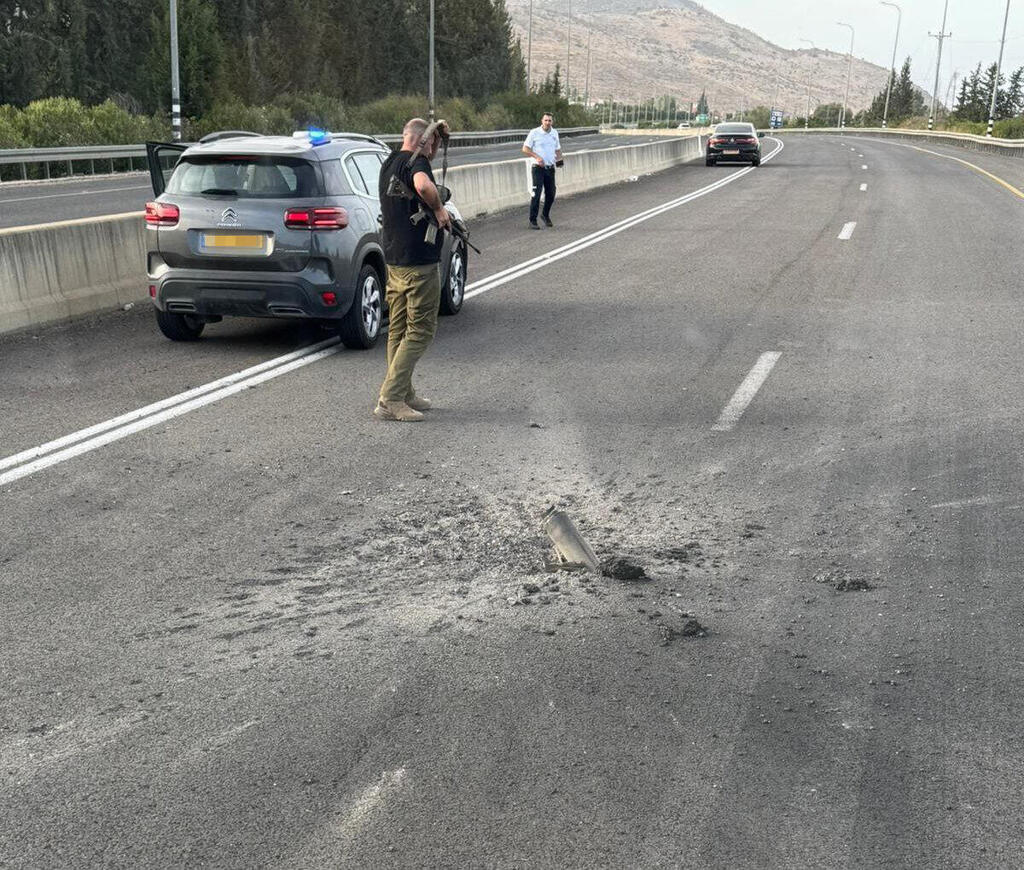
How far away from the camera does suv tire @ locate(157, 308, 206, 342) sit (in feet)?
33.4

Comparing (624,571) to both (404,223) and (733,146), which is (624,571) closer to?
(404,223)

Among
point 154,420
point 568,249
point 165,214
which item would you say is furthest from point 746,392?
point 568,249

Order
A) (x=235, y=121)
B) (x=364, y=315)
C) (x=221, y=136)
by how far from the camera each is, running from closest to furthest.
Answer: (x=364, y=315) → (x=221, y=136) → (x=235, y=121)

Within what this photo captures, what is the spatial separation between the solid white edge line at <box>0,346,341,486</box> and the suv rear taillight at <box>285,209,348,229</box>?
1044 millimetres

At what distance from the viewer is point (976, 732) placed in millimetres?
3916

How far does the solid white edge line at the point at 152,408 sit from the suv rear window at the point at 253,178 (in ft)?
4.22

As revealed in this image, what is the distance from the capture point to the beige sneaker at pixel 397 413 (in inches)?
308

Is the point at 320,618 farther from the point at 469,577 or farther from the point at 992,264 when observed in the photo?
the point at 992,264

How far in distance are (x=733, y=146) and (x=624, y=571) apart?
125 feet

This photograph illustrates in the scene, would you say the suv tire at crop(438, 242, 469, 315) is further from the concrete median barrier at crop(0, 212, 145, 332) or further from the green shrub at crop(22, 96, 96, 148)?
the green shrub at crop(22, 96, 96, 148)

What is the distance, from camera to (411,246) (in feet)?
25.8

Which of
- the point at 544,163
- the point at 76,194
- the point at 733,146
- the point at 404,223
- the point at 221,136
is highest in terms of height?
the point at 221,136

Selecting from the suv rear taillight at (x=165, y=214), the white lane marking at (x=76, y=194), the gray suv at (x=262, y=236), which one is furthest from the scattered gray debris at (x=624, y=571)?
the white lane marking at (x=76, y=194)

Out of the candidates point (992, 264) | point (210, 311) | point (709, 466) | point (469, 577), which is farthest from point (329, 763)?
point (992, 264)
